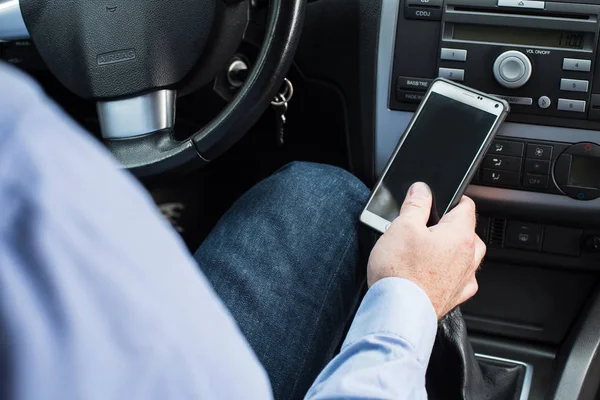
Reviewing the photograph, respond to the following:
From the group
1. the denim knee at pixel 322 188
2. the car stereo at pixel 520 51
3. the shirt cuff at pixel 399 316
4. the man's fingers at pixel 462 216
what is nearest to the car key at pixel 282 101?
the denim knee at pixel 322 188

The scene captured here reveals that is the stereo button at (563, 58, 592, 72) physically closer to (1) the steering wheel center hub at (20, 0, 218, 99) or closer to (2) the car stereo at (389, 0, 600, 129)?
(2) the car stereo at (389, 0, 600, 129)

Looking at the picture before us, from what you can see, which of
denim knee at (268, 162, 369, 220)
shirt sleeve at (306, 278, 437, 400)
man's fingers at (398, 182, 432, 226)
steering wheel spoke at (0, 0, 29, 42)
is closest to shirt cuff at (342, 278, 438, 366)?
shirt sleeve at (306, 278, 437, 400)

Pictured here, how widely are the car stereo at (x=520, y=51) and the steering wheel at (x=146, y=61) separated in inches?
7.0

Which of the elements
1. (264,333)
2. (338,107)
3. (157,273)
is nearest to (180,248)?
(157,273)

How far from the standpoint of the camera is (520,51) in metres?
0.91

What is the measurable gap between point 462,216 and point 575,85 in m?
0.22

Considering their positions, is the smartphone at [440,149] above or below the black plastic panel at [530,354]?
above

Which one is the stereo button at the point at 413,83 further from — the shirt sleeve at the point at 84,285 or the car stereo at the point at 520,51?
the shirt sleeve at the point at 84,285

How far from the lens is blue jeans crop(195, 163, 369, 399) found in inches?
33.1

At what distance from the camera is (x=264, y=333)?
839mm

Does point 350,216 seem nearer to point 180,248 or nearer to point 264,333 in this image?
point 264,333

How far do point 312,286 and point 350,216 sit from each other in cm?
11

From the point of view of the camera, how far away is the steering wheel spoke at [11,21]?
3.14 feet

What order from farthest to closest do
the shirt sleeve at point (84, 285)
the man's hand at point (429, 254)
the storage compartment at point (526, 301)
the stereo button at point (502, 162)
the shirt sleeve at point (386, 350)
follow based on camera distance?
the storage compartment at point (526, 301) → the stereo button at point (502, 162) → the man's hand at point (429, 254) → the shirt sleeve at point (386, 350) → the shirt sleeve at point (84, 285)
